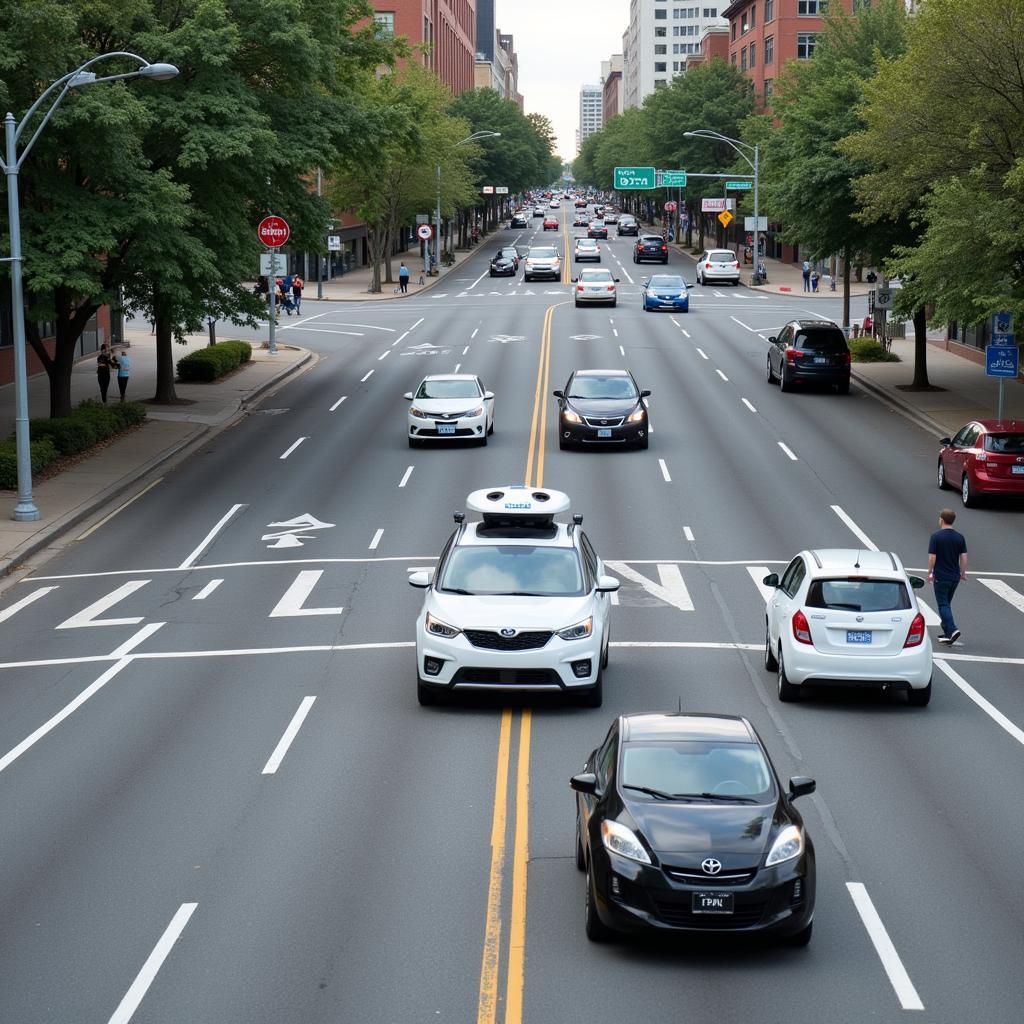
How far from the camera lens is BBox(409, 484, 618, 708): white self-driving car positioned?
51.7 feet

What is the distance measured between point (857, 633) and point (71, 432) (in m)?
22.5

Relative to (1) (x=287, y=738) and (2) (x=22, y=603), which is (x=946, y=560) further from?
(2) (x=22, y=603)

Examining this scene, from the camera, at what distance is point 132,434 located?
37.4m

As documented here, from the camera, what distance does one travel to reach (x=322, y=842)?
40.4 feet

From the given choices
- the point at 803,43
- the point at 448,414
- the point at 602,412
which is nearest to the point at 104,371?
the point at 448,414

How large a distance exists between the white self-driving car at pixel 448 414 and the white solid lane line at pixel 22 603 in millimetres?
13256

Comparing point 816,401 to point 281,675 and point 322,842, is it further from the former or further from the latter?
point 322,842

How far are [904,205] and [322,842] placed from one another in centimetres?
2917

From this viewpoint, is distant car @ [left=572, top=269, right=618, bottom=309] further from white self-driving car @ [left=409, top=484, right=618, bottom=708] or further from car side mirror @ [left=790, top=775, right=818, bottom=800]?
car side mirror @ [left=790, top=775, right=818, bottom=800]

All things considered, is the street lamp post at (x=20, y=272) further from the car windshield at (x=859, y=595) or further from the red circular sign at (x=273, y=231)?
the car windshield at (x=859, y=595)

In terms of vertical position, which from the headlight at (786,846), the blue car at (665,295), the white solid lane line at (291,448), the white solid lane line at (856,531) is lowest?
the white solid lane line at (856,531)

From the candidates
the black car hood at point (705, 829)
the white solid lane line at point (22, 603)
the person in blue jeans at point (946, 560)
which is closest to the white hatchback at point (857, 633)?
the person in blue jeans at point (946, 560)

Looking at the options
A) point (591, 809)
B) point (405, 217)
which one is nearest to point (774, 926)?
point (591, 809)

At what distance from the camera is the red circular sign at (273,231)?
132 ft
